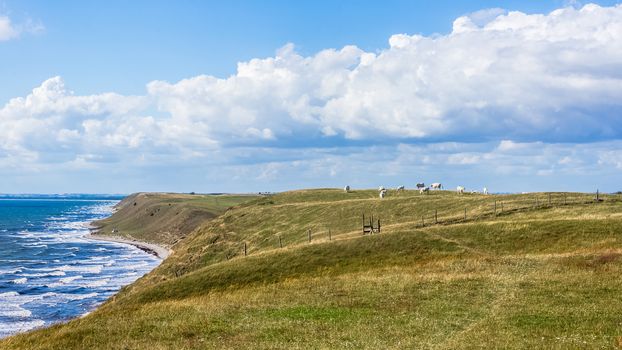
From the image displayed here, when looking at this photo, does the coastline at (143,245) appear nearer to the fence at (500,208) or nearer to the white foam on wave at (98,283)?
the white foam on wave at (98,283)

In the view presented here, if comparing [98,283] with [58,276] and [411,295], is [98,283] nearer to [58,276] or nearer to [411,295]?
[58,276]

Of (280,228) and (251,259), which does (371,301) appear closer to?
(251,259)

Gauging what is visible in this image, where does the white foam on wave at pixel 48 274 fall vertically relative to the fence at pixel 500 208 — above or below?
below

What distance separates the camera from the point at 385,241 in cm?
6625

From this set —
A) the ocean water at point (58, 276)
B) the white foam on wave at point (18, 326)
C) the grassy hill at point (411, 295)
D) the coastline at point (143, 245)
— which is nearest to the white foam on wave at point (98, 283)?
the ocean water at point (58, 276)

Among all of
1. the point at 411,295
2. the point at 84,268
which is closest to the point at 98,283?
the point at 84,268

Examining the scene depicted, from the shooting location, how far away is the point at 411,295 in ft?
129

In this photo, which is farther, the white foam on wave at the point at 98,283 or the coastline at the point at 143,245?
the coastline at the point at 143,245

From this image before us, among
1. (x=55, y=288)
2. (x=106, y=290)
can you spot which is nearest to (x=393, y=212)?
(x=106, y=290)

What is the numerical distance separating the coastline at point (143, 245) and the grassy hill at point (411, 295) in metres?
62.7

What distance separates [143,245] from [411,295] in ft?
475

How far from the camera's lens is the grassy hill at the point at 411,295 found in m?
28.9

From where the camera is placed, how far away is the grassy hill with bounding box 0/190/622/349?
1137 inches

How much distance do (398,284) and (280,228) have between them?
6949cm
